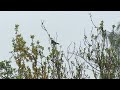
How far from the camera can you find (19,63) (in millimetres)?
3479

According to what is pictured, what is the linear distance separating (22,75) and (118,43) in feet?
3.98
